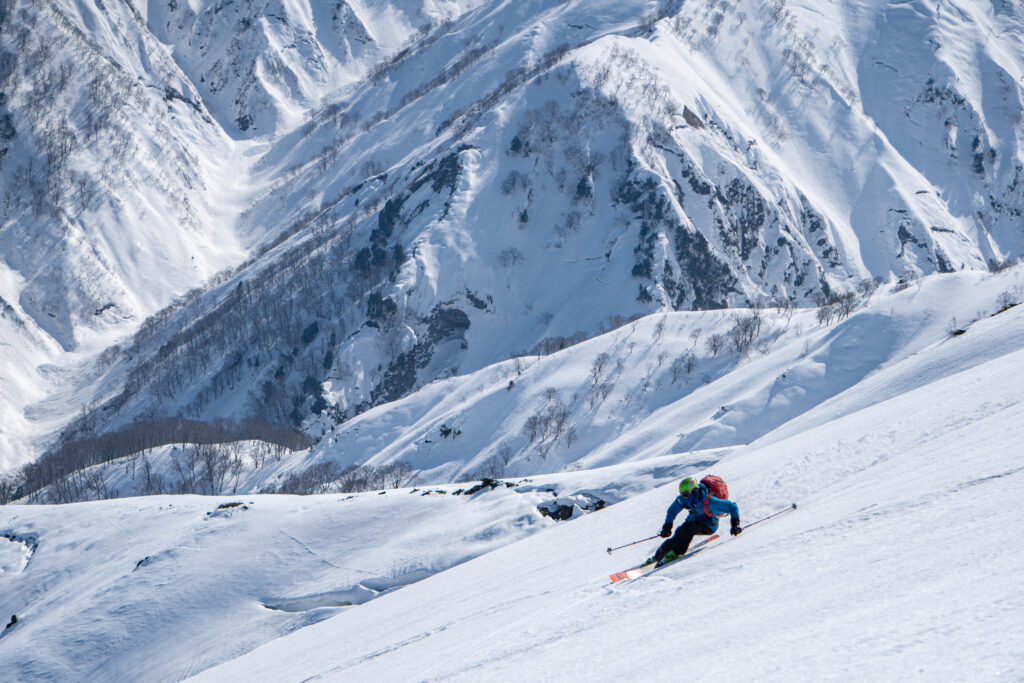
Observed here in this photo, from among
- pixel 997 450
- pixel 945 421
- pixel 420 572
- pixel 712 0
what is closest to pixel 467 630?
pixel 997 450

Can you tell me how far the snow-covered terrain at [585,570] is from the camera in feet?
29.3

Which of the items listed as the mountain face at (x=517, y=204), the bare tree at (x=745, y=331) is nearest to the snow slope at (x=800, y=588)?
the bare tree at (x=745, y=331)

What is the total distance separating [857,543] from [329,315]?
420 ft

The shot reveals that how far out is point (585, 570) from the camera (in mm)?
16344

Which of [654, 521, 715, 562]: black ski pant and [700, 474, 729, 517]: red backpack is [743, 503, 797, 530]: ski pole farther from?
[654, 521, 715, 562]: black ski pant

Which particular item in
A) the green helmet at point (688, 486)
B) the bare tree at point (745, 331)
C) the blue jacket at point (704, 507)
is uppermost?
the green helmet at point (688, 486)

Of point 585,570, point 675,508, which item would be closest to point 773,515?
point 675,508

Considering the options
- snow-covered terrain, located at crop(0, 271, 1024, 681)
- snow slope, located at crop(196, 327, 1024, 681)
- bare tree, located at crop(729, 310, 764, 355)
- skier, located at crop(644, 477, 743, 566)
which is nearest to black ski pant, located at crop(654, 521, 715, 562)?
skier, located at crop(644, 477, 743, 566)

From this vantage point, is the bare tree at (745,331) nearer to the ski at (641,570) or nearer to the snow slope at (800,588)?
the snow slope at (800,588)

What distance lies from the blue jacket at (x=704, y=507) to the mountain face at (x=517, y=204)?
97.8m

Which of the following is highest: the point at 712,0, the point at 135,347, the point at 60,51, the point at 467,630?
the point at 60,51

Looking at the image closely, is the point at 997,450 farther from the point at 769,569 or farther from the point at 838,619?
the point at 838,619

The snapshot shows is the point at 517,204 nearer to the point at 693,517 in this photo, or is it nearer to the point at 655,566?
the point at 693,517

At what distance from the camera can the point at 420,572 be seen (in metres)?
28.2
